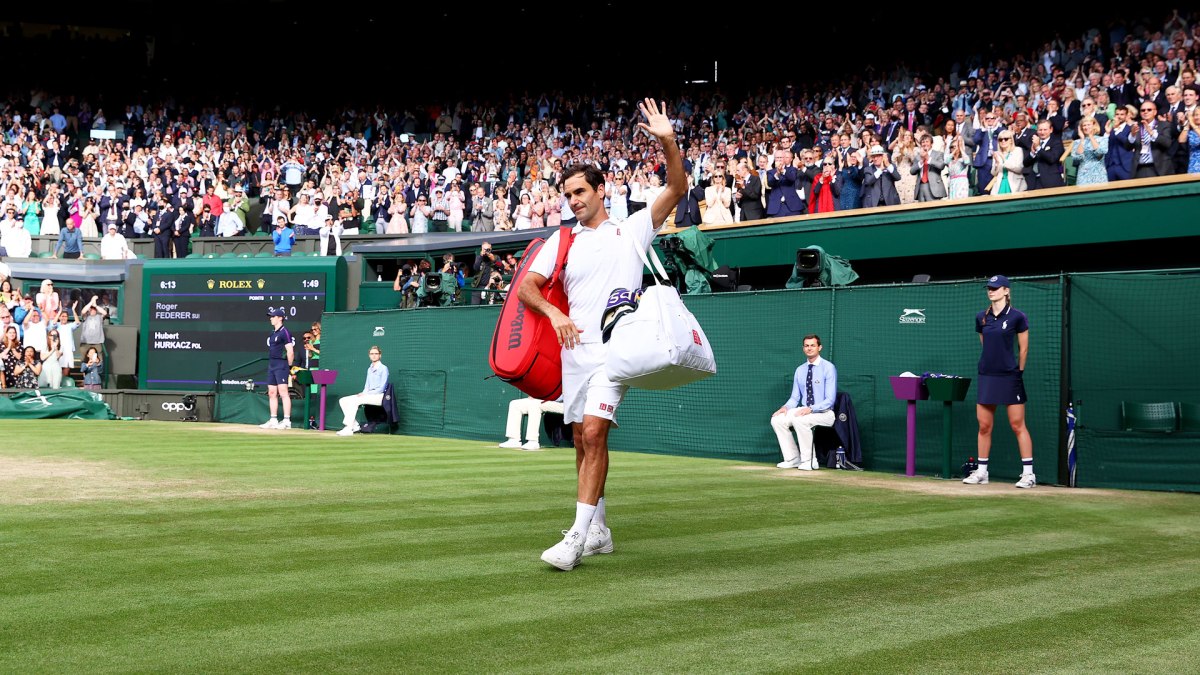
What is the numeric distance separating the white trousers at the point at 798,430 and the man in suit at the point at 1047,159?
18.1 feet

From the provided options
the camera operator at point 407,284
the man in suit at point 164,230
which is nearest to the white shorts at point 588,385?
the camera operator at point 407,284

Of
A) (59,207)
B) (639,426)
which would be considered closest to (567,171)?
(639,426)

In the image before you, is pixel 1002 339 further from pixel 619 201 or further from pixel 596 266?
pixel 619 201

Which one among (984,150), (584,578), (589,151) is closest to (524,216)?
(589,151)

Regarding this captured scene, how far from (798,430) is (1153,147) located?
20.6 feet

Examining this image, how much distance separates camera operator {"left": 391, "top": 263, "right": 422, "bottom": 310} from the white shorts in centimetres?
1592

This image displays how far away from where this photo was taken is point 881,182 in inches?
748

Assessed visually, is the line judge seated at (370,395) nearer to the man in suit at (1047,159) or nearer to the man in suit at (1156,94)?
the man in suit at (1047,159)

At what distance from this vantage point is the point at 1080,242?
639 inches

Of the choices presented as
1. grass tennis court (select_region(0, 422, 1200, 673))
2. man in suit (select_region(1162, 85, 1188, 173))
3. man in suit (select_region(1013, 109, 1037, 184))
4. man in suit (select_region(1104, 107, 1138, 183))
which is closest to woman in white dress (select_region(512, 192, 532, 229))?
man in suit (select_region(1013, 109, 1037, 184))

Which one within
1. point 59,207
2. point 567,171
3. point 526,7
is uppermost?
point 526,7

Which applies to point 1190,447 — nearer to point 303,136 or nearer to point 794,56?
point 794,56

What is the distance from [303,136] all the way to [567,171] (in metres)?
31.0

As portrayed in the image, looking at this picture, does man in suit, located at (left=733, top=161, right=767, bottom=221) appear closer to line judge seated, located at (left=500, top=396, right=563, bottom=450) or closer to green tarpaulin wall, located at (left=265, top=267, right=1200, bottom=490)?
green tarpaulin wall, located at (left=265, top=267, right=1200, bottom=490)
